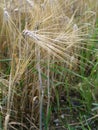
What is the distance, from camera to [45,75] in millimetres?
1363

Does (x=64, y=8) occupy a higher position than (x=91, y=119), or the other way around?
(x=64, y=8)

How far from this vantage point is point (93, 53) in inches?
63.6

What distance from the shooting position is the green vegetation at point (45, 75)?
4.34ft

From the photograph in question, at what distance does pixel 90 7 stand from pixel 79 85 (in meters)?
0.46

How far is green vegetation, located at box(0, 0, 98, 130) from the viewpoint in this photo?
1.32 m

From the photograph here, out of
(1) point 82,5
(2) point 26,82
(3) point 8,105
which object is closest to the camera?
(3) point 8,105

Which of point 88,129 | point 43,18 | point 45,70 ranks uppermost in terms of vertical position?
point 43,18

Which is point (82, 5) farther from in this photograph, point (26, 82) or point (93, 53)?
point (26, 82)

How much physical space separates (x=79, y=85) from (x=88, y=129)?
0.18 meters

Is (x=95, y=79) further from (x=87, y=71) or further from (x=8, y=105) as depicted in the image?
(x=8, y=105)

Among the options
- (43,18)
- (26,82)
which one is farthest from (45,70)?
(43,18)

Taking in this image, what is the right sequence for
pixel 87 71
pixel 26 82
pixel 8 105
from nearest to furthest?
pixel 8 105
pixel 26 82
pixel 87 71

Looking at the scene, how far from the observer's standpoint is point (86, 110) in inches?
57.3

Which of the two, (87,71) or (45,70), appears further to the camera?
(87,71)
